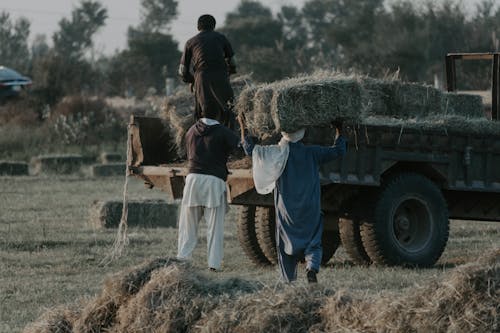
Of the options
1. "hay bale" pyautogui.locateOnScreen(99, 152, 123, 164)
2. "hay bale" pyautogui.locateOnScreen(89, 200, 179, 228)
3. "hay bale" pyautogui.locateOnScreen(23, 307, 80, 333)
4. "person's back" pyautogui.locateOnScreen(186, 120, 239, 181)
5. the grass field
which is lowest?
the grass field

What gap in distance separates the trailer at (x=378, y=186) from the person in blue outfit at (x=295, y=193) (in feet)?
7.62

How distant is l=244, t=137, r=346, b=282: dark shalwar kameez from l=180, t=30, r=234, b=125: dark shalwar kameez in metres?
3.09

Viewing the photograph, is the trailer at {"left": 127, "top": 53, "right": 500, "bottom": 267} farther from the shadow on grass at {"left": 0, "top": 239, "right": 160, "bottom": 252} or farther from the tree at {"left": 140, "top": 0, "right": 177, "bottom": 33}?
the tree at {"left": 140, "top": 0, "right": 177, "bottom": 33}

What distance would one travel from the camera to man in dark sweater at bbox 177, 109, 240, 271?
40.4ft

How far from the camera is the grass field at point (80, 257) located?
11.8 meters

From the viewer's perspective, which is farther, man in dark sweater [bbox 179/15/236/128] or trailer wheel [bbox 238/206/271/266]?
trailer wheel [bbox 238/206/271/266]

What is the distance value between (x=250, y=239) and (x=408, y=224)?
6.16ft

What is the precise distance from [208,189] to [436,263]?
144 inches

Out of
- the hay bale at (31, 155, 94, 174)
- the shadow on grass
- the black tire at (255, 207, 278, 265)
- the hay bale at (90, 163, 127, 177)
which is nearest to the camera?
the black tire at (255, 207, 278, 265)

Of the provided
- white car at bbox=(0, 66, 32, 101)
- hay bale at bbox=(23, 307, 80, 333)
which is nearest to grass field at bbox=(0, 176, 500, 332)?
hay bale at bbox=(23, 307, 80, 333)

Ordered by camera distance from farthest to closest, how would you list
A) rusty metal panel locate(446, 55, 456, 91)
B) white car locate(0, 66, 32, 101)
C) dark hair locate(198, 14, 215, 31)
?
white car locate(0, 66, 32, 101), rusty metal panel locate(446, 55, 456, 91), dark hair locate(198, 14, 215, 31)

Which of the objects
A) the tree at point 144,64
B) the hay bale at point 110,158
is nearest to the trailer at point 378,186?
the hay bale at point 110,158

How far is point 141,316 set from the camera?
7.96 m

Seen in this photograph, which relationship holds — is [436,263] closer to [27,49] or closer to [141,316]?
[141,316]
